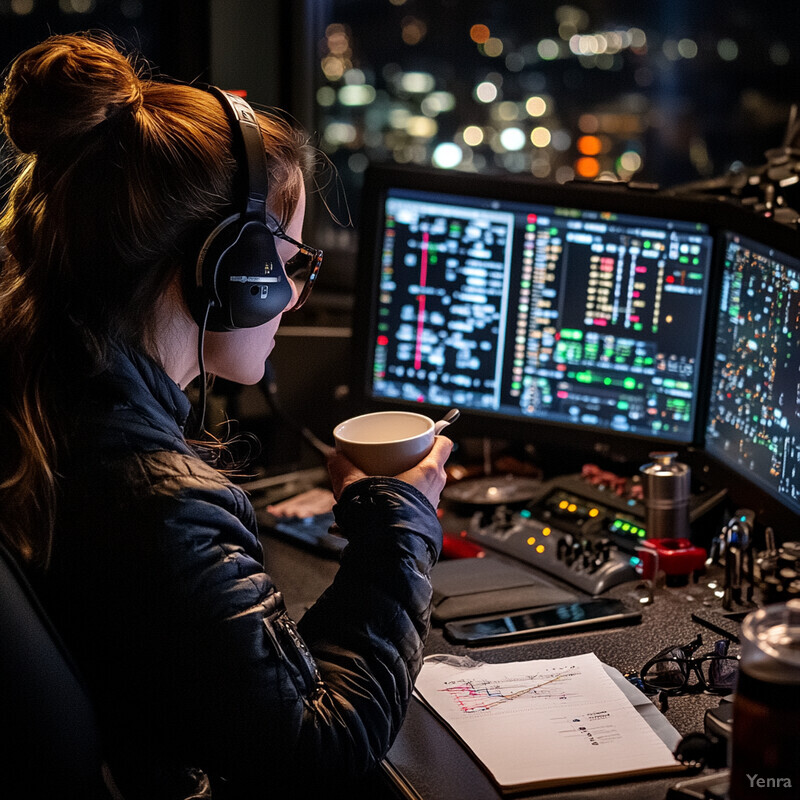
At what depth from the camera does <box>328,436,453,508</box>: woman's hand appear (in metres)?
1.15

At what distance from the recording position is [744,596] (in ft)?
4.52

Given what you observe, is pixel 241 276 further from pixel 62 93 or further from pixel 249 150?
pixel 62 93

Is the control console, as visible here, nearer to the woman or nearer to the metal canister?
the metal canister

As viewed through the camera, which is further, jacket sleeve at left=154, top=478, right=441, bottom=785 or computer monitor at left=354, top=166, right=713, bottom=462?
computer monitor at left=354, top=166, right=713, bottom=462

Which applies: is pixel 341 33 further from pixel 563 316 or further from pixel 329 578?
pixel 329 578

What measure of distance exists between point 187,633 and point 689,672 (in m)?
0.61

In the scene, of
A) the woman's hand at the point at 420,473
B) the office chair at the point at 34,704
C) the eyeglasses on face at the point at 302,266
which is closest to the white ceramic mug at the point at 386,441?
the woman's hand at the point at 420,473

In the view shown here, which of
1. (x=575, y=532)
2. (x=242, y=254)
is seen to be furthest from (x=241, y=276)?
(x=575, y=532)

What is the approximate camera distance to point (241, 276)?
41.1 inches

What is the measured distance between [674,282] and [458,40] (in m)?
3.68

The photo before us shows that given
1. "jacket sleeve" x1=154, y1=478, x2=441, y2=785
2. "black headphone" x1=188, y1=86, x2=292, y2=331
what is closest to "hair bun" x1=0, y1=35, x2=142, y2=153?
"black headphone" x1=188, y1=86, x2=292, y2=331

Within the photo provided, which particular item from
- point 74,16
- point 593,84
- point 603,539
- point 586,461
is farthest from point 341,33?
point 593,84

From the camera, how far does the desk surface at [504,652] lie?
961 millimetres

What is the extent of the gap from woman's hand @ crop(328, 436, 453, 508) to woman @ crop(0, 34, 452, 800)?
0.21ft
